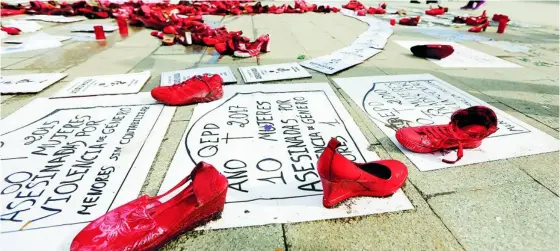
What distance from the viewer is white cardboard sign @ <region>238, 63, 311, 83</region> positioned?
257cm

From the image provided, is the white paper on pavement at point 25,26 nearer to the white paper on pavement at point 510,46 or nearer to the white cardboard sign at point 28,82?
the white cardboard sign at point 28,82

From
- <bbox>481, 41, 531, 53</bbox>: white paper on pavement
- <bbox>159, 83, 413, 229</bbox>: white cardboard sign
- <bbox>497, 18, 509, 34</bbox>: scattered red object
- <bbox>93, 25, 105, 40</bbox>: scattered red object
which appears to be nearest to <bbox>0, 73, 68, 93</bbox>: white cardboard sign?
<bbox>159, 83, 413, 229</bbox>: white cardboard sign

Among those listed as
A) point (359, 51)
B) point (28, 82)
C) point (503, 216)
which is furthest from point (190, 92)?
point (359, 51)

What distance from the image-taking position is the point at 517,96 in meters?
2.34

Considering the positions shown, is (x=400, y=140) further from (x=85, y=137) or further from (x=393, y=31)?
(x=393, y=31)

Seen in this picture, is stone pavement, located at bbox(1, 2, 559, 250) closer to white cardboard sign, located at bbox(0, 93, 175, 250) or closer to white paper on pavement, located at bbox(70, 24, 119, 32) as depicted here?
white cardboard sign, located at bbox(0, 93, 175, 250)

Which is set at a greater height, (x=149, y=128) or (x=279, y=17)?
(x=279, y=17)

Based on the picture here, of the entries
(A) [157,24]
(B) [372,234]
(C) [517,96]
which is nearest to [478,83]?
(C) [517,96]

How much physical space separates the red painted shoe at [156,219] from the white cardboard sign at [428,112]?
0.99 meters

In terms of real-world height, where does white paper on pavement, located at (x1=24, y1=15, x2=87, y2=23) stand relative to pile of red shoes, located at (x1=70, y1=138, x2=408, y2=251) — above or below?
above

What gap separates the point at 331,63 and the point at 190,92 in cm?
153

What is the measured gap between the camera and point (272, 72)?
8.88 feet

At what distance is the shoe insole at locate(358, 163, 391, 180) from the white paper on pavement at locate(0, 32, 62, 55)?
3.97 metres

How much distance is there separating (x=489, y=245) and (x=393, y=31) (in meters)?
4.48
